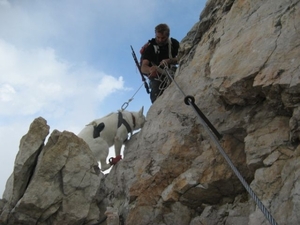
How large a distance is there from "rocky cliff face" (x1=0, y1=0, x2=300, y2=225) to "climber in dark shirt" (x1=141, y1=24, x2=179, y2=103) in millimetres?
1035

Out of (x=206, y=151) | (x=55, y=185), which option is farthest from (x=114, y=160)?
(x=206, y=151)

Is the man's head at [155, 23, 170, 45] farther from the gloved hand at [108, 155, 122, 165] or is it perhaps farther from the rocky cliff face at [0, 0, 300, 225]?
the gloved hand at [108, 155, 122, 165]

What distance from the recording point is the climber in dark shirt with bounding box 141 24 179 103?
9188mm

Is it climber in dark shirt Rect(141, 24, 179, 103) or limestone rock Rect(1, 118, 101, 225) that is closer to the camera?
limestone rock Rect(1, 118, 101, 225)

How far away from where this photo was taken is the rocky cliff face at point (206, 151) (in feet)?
12.7

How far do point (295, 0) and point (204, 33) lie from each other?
3.39 meters

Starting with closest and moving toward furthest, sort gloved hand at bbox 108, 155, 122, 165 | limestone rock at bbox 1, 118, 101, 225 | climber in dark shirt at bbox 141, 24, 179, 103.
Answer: limestone rock at bbox 1, 118, 101, 225, gloved hand at bbox 108, 155, 122, 165, climber in dark shirt at bbox 141, 24, 179, 103

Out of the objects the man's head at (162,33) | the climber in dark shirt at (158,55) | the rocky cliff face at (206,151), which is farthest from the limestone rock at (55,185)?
the man's head at (162,33)

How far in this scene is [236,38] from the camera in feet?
17.6

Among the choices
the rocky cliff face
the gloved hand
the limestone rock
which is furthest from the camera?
the gloved hand

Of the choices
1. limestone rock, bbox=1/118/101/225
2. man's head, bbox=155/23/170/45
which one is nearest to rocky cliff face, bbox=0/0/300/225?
limestone rock, bbox=1/118/101/225

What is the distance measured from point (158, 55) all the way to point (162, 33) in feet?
2.32

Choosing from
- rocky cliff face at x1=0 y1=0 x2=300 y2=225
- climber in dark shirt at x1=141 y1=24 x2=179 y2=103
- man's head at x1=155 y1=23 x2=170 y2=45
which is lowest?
rocky cliff face at x1=0 y1=0 x2=300 y2=225

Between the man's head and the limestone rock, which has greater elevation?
the man's head
